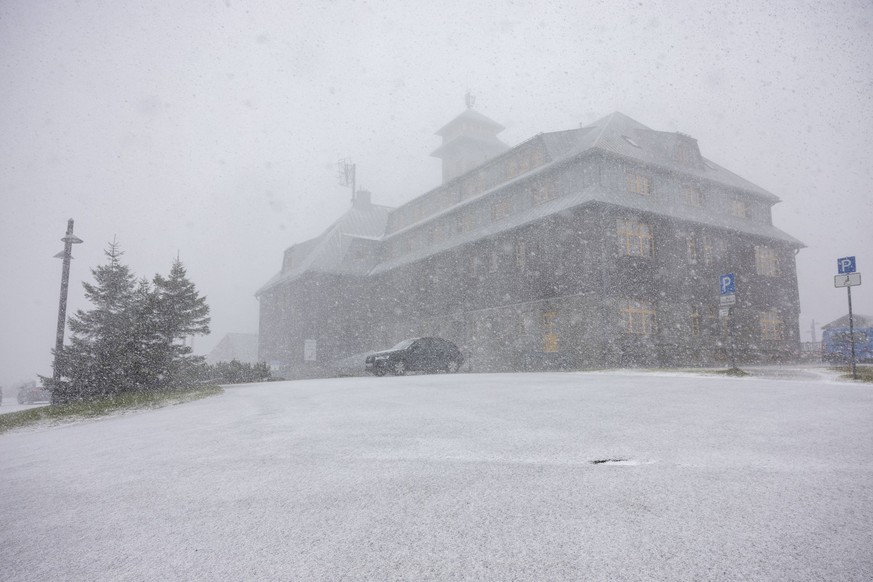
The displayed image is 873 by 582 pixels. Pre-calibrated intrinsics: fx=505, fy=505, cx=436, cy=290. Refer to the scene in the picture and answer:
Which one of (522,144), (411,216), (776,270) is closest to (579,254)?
(522,144)

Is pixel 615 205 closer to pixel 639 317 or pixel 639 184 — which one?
pixel 639 184

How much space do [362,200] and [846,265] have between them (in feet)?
118

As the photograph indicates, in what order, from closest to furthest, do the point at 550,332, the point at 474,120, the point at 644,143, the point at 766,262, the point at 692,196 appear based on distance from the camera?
the point at 550,332 < the point at 644,143 < the point at 692,196 < the point at 766,262 < the point at 474,120

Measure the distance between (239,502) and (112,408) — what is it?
424 inches

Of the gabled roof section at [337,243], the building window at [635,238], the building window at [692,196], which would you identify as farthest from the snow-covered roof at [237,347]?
the building window at [692,196]

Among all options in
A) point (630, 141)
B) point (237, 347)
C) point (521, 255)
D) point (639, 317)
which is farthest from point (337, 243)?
point (237, 347)

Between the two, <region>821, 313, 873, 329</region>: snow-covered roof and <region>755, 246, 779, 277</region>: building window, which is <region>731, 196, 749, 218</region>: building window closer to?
<region>755, 246, 779, 277</region>: building window

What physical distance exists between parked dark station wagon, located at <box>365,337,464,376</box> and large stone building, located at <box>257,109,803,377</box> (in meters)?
3.97

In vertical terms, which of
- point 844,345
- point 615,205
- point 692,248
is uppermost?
point 615,205

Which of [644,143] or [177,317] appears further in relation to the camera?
[644,143]

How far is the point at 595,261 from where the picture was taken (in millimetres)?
21609

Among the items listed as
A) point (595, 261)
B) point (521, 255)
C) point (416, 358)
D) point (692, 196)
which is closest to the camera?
point (416, 358)

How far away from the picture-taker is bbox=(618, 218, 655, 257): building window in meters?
22.4

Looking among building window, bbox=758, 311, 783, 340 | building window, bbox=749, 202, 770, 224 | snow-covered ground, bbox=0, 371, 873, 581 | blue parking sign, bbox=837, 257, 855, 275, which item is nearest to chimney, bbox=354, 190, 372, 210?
building window, bbox=749, 202, 770, 224
